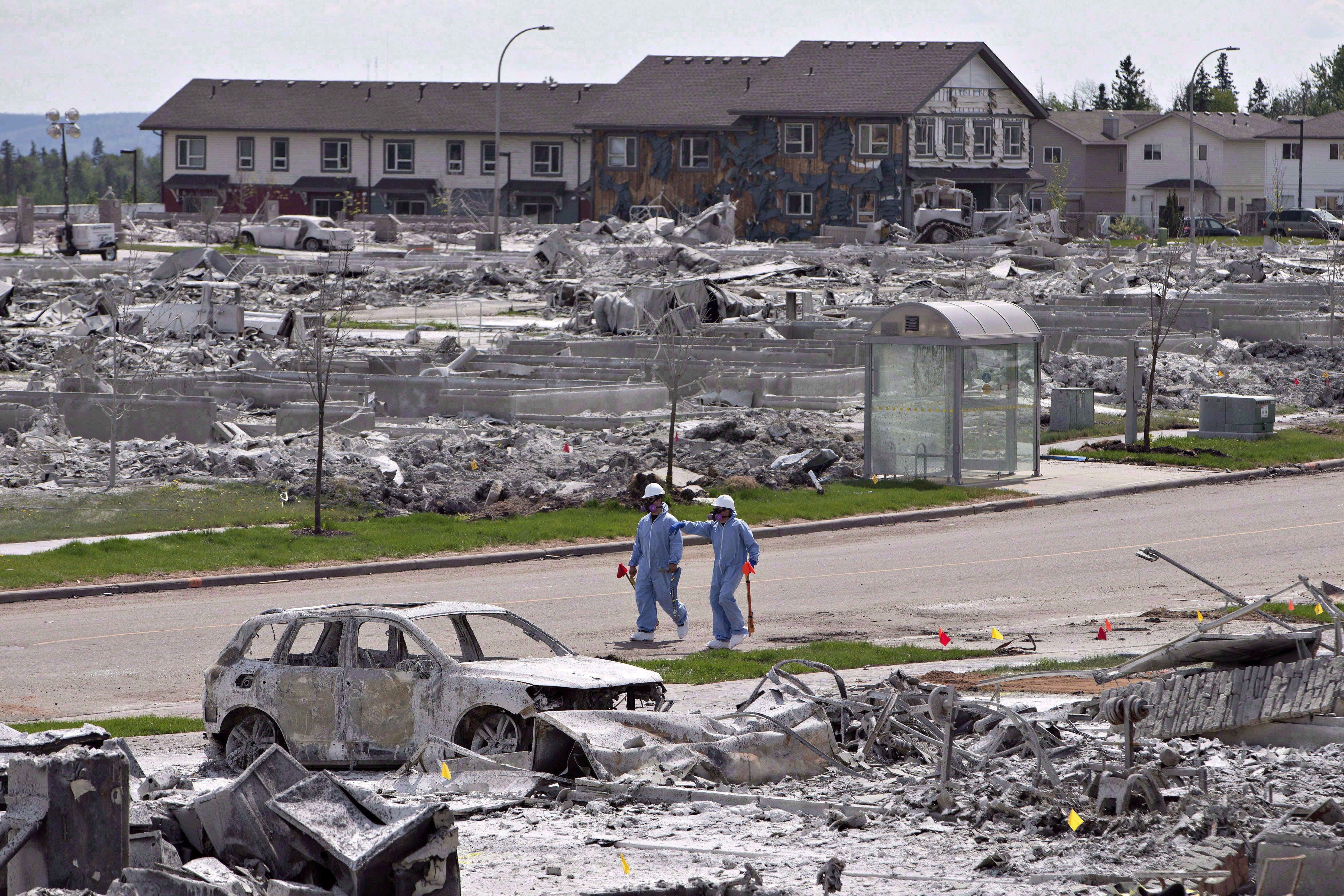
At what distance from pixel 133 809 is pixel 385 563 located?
37.6ft

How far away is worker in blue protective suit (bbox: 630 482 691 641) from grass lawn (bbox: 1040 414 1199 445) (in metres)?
15.4

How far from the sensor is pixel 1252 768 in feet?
31.3

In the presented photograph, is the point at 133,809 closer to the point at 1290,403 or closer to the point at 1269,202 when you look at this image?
the point at 1290,403

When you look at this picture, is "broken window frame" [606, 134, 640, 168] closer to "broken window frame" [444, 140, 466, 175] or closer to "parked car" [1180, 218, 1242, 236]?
"broken window frame" [444, 140, 466, 175]

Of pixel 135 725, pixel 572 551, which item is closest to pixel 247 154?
pixel 572 551

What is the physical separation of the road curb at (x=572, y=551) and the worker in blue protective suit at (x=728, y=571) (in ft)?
15.2

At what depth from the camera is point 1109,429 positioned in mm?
31609

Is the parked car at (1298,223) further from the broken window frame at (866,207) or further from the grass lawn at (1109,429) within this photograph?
the grass lawn at (1109,429)

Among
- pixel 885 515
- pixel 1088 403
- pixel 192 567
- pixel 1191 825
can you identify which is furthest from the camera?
pixel 1088 403

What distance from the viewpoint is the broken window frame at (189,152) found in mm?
89188

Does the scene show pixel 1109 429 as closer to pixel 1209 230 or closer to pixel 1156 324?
pixel 1156 324

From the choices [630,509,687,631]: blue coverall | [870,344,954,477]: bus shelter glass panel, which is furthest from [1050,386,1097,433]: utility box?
[630,509,687,631]: blue coverall

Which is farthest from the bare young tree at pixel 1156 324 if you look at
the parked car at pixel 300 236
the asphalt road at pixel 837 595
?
the parked car at pixel 300 236

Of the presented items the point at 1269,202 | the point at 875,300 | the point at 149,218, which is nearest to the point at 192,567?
the point at 875,300
